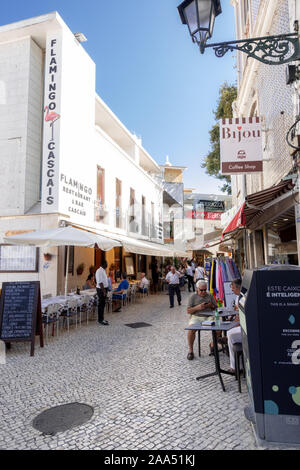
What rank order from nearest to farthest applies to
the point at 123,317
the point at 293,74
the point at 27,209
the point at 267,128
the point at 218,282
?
the point at 293,74 → the point at 218,282 → the point at 267,128 → the point at 123,317 → the point at 27,209

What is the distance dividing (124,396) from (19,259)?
802 centimetres

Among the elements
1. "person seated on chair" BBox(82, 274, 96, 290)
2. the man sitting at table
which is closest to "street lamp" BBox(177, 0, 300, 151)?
the man sitting at table

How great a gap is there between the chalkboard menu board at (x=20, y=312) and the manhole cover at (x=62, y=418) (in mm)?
2520

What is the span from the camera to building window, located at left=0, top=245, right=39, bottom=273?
10.6 m

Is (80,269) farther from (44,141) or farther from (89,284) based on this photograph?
(44,141)

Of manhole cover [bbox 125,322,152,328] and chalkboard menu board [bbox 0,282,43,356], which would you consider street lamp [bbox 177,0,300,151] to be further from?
manhole cover [bbox 125,322,152,328]

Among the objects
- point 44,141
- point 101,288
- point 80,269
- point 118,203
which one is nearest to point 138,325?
point 101,288

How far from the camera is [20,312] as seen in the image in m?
6.15

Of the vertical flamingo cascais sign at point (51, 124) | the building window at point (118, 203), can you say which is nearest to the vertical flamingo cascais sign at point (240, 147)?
the vertical flamingo cascais sign at point (51, 124)

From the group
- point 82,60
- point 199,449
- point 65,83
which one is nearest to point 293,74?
point 199,449

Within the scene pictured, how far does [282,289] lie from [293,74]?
144 inches

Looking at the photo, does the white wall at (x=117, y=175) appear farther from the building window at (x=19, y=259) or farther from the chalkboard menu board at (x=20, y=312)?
the chalkboard menu board at (x=20, y=312)

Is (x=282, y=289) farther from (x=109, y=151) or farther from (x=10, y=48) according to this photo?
(x=109, y=151)
